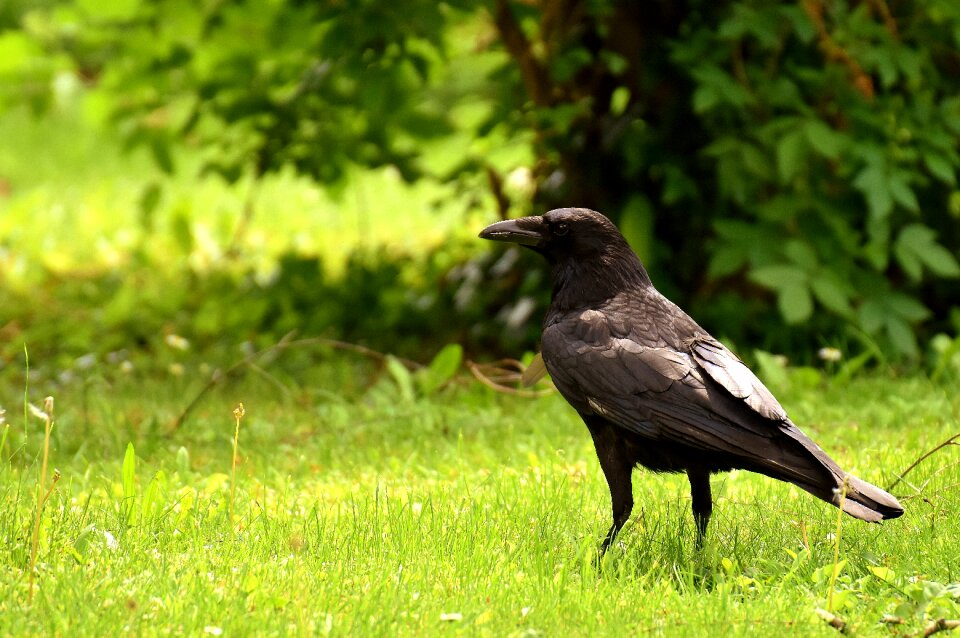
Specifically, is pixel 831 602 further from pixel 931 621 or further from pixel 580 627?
pixel 580 627

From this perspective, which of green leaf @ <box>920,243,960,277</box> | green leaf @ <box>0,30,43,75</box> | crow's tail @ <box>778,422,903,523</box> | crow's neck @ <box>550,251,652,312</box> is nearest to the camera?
crow's tail @ <box>778,422,903,523</box>

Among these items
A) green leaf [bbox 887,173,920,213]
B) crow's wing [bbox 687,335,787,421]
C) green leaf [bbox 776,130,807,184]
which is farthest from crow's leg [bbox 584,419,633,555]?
green leaf [bbox 887,173,920,213]

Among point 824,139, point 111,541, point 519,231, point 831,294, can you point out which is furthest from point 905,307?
point 111,541

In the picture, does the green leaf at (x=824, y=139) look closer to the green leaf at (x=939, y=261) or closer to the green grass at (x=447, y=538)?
the green leaf at (x=939, y=261)

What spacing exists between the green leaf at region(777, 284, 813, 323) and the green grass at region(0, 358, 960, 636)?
48 centimetres

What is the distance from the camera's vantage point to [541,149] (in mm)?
7184

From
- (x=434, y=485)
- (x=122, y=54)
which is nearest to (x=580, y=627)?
(x=434, y=485)

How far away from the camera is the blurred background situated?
5.99m

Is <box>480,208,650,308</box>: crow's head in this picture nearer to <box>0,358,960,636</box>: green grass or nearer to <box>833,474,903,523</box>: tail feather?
<box>0,358,960,636</box>: green grass

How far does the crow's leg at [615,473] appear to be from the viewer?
363 centimetres

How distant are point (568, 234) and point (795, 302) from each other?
2.15m

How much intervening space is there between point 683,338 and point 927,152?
2.79m

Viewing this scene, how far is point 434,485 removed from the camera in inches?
177

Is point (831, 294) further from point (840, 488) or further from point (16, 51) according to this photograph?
point (16, 51)
